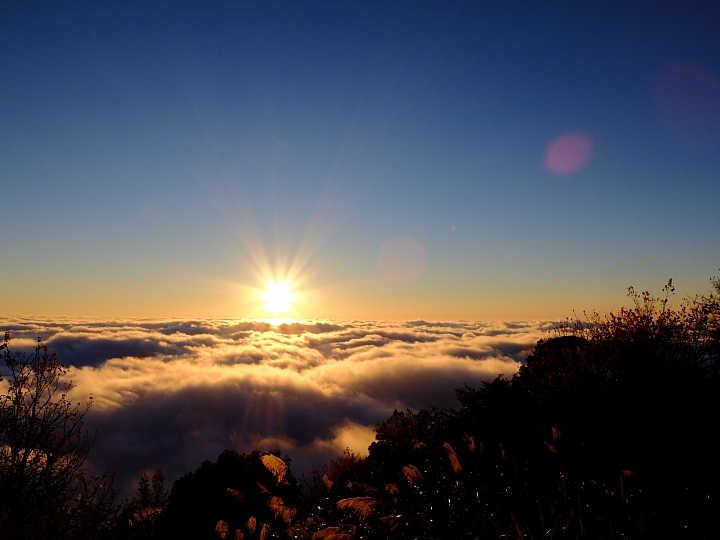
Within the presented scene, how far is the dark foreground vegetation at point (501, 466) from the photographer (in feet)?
19.0

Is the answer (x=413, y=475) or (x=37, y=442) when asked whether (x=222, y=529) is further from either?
(x=37, y=442)

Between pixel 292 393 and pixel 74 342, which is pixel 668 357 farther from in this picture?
pixel 74 342

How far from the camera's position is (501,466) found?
7961 mm

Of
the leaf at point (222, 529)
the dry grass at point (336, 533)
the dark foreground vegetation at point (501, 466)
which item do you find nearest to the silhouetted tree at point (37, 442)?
the dark foreground vegetation at point (501, 466)

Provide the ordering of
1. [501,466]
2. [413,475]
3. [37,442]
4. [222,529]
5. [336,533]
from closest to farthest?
[336,533] < [222,529] < [413,475] < [501,466] < [37,442]

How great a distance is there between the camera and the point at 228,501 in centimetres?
1820

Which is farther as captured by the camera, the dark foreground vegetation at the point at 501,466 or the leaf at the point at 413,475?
the leaf at the point at 413,475

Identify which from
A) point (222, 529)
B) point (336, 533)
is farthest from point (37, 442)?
point (336, 533)

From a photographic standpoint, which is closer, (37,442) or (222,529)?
(222,529)

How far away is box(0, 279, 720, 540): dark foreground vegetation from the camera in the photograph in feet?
19.0

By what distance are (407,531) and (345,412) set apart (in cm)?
12989

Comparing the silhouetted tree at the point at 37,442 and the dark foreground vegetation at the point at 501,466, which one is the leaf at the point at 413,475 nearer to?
the dark foreground vegetation at the point at 501,466

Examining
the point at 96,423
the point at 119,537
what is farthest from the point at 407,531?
the point at 96,423

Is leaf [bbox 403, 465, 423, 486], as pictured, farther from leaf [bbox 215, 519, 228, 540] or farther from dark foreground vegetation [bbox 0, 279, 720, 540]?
leaf [bbox 215, 519, 228, 540]
